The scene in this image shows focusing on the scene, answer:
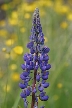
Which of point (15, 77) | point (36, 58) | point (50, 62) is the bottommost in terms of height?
point (36, 58)

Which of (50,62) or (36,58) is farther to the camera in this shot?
(50,62)

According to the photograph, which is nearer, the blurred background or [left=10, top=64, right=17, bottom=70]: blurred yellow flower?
the blurred background

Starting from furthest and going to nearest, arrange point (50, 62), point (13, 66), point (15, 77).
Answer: point (50, 62), point (13, 66), point (15, 77)

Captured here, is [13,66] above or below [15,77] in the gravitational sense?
above

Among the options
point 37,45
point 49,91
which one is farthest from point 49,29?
point 37,45

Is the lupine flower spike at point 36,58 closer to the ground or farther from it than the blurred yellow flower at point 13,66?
closer to the ground

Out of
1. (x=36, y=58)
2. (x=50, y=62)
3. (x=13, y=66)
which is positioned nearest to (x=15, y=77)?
(x=13, y=66)

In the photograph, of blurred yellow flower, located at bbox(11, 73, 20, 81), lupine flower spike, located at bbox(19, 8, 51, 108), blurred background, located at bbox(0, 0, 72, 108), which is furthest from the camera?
blurred yellow flower, located at bbox(11, 73, 20, 81)

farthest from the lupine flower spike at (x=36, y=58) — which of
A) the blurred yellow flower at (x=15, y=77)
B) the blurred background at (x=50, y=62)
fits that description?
the blurred yellow flower at (x=15, y=77)

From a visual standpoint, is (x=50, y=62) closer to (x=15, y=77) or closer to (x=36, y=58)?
(x=15, y=77)

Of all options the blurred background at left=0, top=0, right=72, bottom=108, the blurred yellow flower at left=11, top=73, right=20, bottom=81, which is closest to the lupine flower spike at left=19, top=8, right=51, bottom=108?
the blurred background at left=0, top=0, right=72, bottom=108

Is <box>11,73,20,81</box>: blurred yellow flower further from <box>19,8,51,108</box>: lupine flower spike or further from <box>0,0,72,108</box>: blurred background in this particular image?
<box>19,8,51,108</box>: lupine flower spike

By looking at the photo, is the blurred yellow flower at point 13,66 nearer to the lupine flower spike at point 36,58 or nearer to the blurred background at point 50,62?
the blurred background at point 50,62
